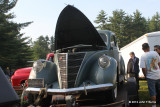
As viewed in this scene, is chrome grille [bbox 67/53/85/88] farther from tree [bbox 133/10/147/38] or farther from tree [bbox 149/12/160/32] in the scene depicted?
tree [bbox 149/12/160/32]

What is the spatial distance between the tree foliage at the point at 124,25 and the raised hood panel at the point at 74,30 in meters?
60.6

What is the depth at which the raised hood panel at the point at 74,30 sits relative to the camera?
4.99 meters

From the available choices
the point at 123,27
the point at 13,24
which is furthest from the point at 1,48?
the point at 123,27

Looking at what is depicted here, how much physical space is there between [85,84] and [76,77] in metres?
0.24

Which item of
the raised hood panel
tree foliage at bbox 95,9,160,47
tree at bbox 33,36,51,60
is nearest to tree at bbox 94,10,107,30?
tree foliage at bbox 95,9,160,47

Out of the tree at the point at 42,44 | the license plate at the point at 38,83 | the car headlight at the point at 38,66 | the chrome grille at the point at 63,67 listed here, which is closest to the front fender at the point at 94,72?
the chrome grille at the point at 63,67

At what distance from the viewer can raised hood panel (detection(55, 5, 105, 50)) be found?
196 inches

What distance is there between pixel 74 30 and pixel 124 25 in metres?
64.3

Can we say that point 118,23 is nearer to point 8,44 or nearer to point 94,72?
point 8,44

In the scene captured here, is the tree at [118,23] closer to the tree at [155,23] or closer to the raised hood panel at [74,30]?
the tree at [155,23]

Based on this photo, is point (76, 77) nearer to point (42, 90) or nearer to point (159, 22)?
point (42, 90)

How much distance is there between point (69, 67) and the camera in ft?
13.5

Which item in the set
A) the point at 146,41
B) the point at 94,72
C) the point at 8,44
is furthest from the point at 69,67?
the point at 8,44

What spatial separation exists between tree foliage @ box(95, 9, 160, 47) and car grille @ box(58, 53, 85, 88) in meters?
61.8
